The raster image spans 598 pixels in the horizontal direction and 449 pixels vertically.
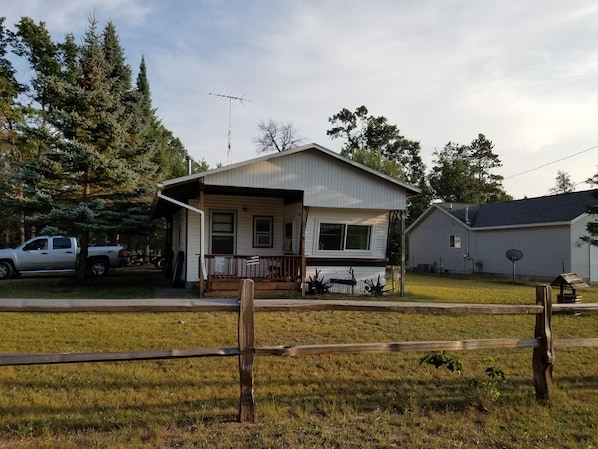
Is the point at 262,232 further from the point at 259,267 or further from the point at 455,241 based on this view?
the point at 455,241

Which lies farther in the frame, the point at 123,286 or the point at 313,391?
the point at 123,286

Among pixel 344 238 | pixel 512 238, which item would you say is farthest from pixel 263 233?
pixel 512 238

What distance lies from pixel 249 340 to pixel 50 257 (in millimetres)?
16866

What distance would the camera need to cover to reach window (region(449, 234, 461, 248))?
27817 mm

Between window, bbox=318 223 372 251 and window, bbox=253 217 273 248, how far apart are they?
205 cm

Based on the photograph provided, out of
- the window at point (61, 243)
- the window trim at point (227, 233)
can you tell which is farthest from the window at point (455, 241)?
the window at point (61, 243)

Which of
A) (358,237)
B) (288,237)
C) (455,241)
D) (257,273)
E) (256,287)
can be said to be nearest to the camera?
(256,287)

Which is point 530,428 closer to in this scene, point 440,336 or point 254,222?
point 440,336

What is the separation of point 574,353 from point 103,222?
1338cm

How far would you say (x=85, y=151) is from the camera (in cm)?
1395

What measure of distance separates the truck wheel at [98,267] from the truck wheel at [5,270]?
284 centimetres

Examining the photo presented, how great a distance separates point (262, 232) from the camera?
15.3 m

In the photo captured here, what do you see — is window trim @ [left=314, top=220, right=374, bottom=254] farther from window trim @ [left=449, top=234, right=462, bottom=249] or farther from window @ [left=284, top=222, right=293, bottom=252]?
window trim @ [left=449, top=234, right=462, bottom=249]

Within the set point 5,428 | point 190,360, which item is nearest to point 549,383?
point 190,360
